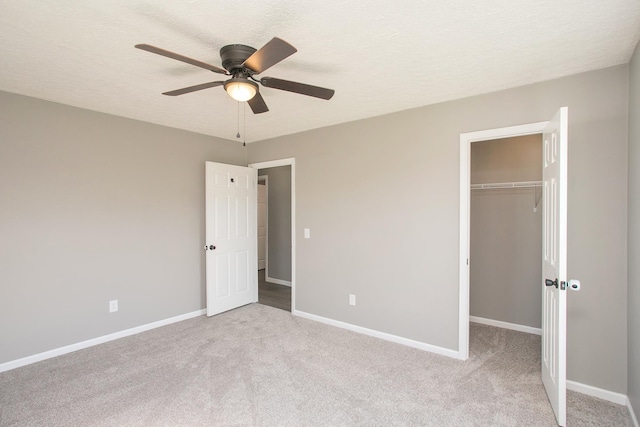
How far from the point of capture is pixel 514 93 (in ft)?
8.56

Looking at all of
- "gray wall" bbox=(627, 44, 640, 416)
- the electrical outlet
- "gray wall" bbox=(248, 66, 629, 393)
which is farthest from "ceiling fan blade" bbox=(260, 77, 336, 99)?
the electrical outlet

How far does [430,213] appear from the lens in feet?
9.97

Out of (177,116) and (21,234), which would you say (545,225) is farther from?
(21,234)

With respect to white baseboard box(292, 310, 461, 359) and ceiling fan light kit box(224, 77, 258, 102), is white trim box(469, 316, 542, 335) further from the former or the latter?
ceiling fan light kit box(224, 77, 258, 102)

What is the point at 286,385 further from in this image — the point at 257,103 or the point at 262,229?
the point at 262,229

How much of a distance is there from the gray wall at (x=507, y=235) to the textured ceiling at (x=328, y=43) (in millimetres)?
1221

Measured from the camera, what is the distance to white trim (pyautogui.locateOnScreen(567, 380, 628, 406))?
2.23m

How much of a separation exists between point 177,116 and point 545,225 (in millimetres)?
3656

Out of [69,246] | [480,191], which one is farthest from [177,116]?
[480,191]

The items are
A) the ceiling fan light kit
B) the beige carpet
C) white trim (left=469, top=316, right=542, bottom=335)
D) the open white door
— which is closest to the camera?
the ceiling fan light kit

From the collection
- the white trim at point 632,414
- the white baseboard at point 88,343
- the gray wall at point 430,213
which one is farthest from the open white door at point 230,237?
the white trim at point 632,414

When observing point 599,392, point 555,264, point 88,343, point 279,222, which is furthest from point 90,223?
point 599,392

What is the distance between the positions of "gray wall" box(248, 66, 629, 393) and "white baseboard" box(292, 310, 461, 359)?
6cm

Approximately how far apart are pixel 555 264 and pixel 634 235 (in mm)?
533
